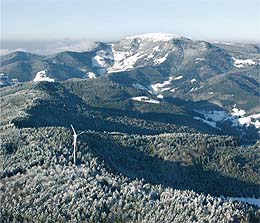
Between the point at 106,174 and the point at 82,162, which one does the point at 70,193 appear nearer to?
the point at 106,174

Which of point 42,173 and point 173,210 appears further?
point 42,173

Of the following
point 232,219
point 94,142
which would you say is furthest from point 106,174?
point 94,142

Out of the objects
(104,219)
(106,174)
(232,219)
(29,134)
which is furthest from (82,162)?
(232,219)

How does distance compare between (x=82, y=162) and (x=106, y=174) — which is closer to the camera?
(x=106, y=174)

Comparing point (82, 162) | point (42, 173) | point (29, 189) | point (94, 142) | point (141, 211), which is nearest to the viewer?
point (141, 211)

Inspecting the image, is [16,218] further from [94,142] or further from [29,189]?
[94,142]

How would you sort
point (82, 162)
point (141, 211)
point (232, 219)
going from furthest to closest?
1. point (82, 162)
2. point (141, 211)
3. point (232, 219)

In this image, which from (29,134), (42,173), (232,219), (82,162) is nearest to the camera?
(232,219)

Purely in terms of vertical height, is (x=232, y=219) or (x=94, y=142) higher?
(x=232, y=219)

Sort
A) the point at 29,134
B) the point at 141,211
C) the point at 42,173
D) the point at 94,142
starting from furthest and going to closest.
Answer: the point at 94,142 → the point at 29,134 → the point at 42,173 → the point at 141,211
